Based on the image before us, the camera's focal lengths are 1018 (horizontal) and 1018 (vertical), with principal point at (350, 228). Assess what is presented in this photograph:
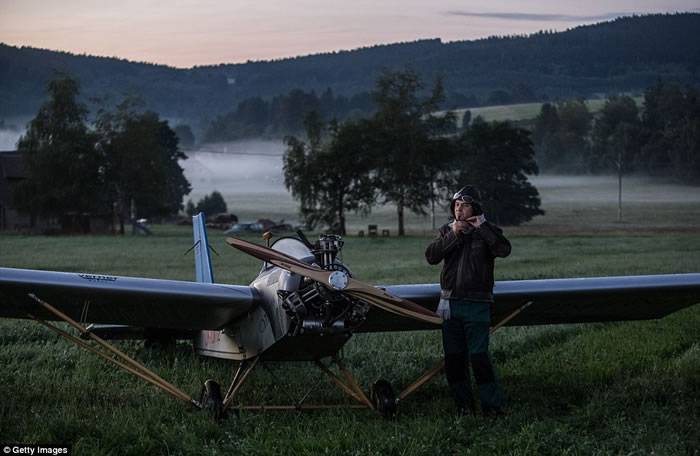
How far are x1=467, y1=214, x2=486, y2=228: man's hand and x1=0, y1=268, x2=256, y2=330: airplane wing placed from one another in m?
2.04

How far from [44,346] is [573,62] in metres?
172

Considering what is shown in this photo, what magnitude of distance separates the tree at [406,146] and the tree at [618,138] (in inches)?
523

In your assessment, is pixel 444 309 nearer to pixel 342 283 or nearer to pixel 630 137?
pixel 342 283

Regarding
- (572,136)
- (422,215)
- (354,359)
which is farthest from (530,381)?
(572,136)

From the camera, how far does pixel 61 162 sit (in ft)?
243

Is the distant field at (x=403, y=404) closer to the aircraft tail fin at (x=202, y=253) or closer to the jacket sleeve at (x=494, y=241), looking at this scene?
the aircraft tail fin at (x=202, y=253)

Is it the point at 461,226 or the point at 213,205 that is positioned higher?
the point at 461,226

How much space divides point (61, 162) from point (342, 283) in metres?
69.6

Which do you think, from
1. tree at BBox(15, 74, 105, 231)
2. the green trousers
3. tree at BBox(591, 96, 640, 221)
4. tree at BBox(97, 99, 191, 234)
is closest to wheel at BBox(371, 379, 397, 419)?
the green trousers

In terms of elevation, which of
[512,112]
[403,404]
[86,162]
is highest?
[512,112]

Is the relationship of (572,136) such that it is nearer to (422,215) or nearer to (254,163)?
(422,215)

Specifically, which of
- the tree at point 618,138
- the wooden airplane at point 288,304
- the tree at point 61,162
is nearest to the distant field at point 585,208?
the tree at point 618,138

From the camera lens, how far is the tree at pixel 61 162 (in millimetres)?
73375

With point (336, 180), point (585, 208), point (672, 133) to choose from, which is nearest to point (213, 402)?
point (672, 133)
